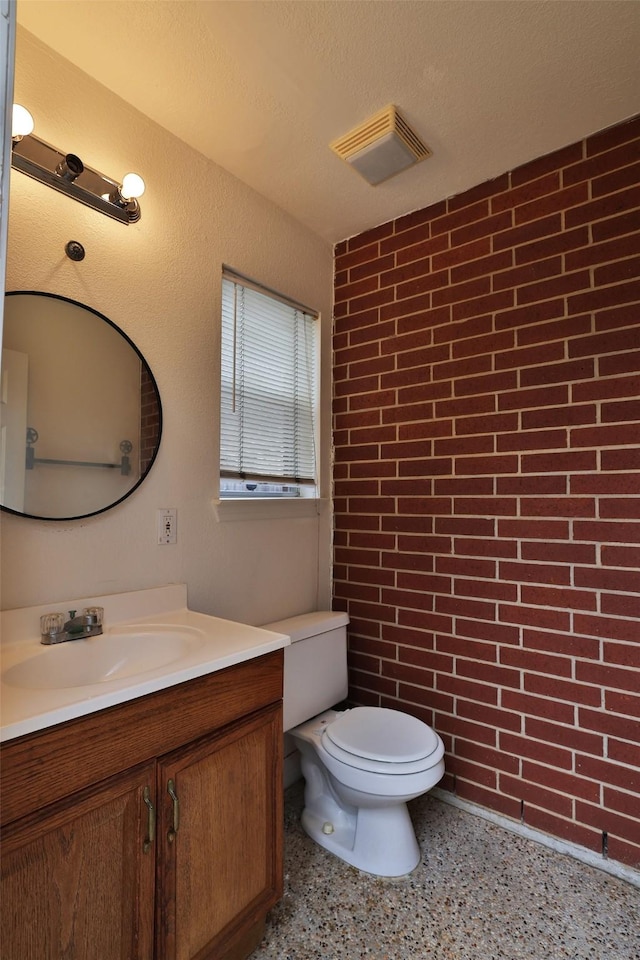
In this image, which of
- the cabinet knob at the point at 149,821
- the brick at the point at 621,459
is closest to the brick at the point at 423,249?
the brick at the point at 621,459

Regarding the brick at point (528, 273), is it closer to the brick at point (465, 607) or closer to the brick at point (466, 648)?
the brick at point (465, 607)

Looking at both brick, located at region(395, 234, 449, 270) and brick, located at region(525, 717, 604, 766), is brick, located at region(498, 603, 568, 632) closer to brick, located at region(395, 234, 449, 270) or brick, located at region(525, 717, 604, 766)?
brick, located at region(525, 717, 604, 766)

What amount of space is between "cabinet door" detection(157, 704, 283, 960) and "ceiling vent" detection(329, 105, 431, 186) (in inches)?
75.1

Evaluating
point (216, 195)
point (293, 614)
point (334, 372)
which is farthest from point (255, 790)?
point (216, 195)

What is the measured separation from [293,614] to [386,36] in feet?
6.79

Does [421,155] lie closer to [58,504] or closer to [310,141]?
[310,141]

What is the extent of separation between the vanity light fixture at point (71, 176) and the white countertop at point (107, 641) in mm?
1195

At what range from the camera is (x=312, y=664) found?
191 centimetres

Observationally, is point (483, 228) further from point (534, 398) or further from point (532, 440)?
point (532, 440)

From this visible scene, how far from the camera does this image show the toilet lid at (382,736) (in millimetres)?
1545

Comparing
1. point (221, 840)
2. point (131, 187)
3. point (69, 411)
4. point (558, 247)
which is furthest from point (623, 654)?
point (131, 187)

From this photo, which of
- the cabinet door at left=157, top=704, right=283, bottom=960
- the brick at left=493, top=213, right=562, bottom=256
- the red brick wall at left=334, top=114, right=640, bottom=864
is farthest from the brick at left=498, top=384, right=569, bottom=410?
the cabinet door at left=157, top=704, right=283, bottom=960

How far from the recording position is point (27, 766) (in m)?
0.84

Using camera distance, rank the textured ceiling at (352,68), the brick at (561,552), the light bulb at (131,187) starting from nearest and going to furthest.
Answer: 1. the textured ceiling at (352,68)
2. the light bulb at (131,187)
3. the brick at (561,552)
